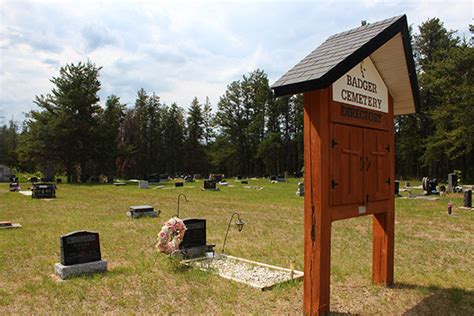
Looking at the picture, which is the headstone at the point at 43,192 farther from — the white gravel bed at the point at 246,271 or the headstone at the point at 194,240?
the white gravel bed at the point at 246,271

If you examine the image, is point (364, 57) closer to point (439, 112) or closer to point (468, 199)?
point (468, 199)

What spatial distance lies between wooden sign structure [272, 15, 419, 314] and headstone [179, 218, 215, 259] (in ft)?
12.2

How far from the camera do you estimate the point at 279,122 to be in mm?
64500

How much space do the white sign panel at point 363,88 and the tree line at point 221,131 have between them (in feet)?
104

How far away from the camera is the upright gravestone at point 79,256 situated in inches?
275

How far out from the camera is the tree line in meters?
38.4

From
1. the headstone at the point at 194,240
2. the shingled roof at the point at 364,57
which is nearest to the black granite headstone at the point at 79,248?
the headstone at the point at 194,240

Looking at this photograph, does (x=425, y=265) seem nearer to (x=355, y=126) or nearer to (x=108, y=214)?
(x=355, y=126)

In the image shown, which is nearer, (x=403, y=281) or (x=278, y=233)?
(x=403, y=281)

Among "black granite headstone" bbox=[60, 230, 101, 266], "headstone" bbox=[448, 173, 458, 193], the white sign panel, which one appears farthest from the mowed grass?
"headstone" bbox=[448, 173, 458, 193]

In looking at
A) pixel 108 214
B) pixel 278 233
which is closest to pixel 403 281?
pixel 278 233

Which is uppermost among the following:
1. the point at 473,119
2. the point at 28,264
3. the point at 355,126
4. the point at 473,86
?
the point at 473,86

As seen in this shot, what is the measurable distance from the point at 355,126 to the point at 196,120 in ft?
208

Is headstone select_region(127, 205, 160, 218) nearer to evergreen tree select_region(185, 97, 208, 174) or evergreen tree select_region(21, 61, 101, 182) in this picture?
evergreen tree select_region(21, 61, 101, 182)
